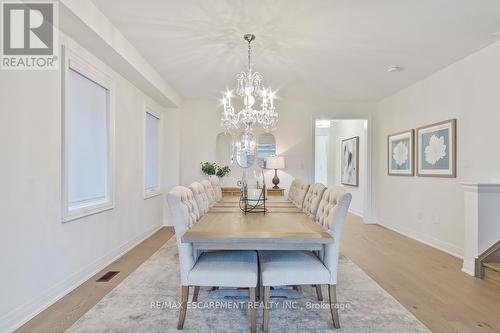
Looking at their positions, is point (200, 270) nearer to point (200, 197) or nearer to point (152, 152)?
point (200, 197)

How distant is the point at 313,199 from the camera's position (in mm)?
2865

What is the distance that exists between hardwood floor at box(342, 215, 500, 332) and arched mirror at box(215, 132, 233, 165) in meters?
2.81

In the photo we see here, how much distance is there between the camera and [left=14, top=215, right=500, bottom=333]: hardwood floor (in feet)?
7.20

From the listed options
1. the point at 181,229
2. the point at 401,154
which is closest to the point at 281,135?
the point at 401,154

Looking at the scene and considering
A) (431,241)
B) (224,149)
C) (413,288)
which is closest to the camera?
(413,288)

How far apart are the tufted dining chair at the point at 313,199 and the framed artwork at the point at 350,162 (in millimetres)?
4291

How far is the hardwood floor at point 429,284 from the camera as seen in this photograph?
224cm

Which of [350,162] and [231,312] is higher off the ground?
[350,162]

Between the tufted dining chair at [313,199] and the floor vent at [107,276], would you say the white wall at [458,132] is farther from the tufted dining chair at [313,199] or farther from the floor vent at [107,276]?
the floor vent at [107,276]

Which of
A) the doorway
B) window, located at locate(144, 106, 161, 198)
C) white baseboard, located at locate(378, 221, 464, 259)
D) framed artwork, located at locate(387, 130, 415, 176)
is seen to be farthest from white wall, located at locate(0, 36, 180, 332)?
the doorway

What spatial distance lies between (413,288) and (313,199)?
1.25 metres

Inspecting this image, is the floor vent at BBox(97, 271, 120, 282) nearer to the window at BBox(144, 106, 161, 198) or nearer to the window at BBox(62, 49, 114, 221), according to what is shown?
the window at BBox(62, 49, 114, 221)

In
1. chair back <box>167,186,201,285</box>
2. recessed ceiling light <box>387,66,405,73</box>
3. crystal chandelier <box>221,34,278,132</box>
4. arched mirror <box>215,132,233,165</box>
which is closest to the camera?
chair back <box>167,186,201,285</box>

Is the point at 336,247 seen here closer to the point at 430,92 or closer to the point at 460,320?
the point at 460,320
